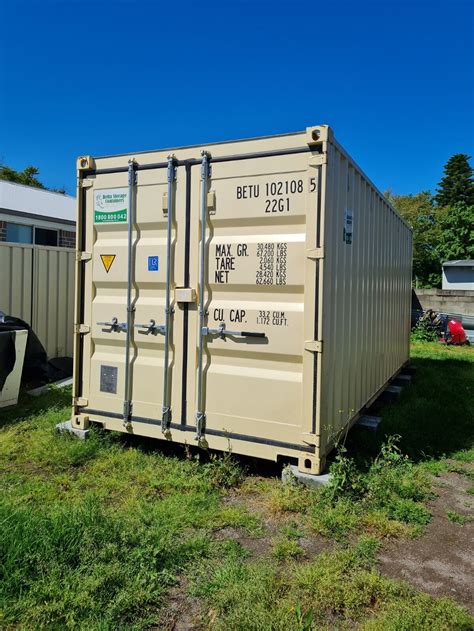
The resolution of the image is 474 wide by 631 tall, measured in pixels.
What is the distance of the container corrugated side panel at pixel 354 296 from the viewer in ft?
12.9

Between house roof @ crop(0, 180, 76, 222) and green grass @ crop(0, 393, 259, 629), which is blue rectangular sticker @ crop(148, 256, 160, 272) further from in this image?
house roof @ crop(0, 180, 76, 222)

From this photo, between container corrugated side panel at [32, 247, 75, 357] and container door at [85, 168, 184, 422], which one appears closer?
container door at [85, 168, 184, 422]

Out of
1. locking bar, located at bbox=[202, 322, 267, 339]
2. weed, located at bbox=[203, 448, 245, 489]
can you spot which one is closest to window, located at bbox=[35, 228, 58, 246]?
locking bar, located at bbox=[202, 322, 267, 339]

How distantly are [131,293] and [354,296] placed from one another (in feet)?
7.26

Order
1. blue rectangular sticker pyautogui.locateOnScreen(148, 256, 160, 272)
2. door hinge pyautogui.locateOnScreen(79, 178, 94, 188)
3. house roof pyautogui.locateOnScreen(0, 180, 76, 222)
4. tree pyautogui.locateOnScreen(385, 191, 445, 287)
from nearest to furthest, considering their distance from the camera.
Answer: blue rectangular sticker pyautogui.locateOnScreen(148, 256, 160, 272) → door hinge pyautogui.locateOnScreen(79, 178, 94, 188) → house roof pyautogui.locateOnScreen(0, 180, 76, 222) → tree pyautogui.locateOnScreen(385, 191, 445, 287)

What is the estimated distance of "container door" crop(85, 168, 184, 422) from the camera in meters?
4.44

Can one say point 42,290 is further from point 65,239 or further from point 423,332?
point 423,332

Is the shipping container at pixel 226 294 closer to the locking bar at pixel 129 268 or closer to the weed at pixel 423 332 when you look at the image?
the locking bar at pixel 129 268

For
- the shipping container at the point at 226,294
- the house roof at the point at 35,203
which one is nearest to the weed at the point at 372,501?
the shipping container at the point at 226,294

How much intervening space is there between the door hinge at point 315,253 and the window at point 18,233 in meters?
9.52

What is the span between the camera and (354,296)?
482 centimetres

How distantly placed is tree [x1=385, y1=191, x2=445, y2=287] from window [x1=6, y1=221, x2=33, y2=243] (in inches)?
833

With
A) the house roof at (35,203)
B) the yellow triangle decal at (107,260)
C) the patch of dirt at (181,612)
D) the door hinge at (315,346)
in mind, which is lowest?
the patch of dirt at (181,612)

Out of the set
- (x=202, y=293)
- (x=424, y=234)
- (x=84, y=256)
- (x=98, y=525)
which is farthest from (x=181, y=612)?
(x=424, y=234)
